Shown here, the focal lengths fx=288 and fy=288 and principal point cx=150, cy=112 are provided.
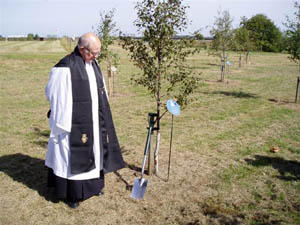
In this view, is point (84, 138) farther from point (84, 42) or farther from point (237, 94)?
point (237, 94)

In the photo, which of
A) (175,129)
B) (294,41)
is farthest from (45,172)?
(294,41)

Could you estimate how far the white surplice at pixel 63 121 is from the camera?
377 centimetres

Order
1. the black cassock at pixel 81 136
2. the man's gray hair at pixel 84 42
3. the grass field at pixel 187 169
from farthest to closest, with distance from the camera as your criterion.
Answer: the grass field at pixel 187 169
the black cassock at pixel 81 136
the man's gray hair at pixel 84 42

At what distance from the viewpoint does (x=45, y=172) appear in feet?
17.2

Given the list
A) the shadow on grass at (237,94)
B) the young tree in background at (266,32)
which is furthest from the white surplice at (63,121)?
the young tree in background at (266,32)

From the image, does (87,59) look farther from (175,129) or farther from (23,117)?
(23,117)

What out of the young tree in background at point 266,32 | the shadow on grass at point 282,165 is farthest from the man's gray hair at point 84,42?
the young tree in background at point 266,32

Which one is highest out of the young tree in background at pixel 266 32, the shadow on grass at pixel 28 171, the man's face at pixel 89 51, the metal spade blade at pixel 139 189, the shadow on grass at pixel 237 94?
the young tree in background at pixel 266 32

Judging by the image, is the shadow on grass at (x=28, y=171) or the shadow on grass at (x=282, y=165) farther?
the shadow on grass at (x=282, y=165)

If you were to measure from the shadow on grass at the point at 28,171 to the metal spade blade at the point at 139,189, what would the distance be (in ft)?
3.90

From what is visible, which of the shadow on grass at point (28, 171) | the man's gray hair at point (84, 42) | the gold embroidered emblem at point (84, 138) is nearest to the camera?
the man's gray hair at point (84, 42)

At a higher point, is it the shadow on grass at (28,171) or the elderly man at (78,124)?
the elderly man at (78,124)

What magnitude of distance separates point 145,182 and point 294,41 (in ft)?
30.5

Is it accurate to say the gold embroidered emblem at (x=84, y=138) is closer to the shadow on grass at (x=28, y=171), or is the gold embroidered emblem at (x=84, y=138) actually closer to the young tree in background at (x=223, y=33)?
the shadow on grass at (x=28, y=171)
